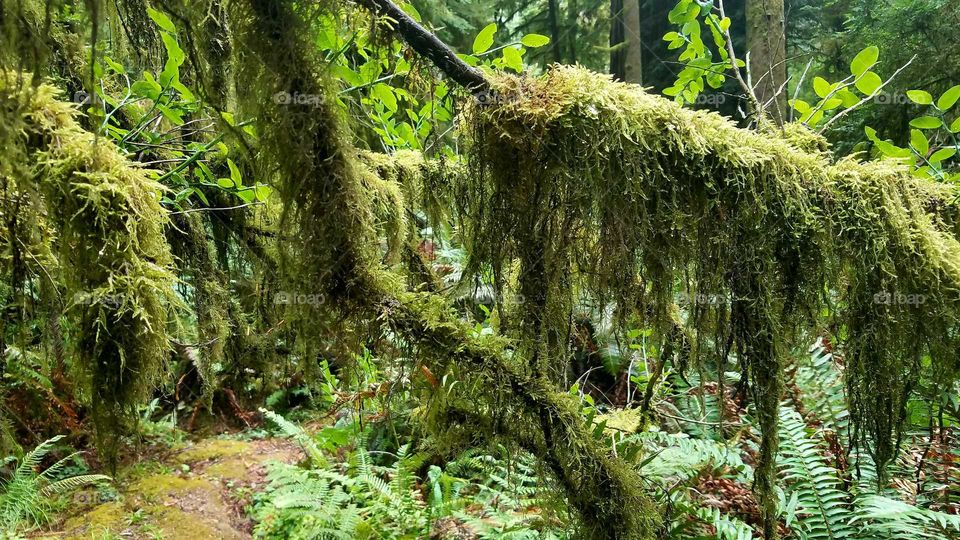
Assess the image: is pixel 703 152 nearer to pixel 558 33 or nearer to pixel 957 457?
pixel 957 457

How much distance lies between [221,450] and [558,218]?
5.08 metres

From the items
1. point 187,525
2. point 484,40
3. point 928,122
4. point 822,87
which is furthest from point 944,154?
point 187,525

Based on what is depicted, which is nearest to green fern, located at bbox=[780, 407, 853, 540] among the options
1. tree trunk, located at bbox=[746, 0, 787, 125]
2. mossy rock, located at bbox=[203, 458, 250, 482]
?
tree trunk, located at bbox=[746, 0, 787, 125]

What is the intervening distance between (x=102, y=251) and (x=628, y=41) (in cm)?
783

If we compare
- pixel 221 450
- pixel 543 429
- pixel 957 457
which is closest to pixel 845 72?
pixel 957 457

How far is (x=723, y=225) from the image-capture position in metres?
1.65

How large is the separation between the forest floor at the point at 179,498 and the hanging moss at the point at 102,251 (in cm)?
290

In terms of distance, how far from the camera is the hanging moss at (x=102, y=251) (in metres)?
1.36

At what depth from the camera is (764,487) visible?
6.05 feet

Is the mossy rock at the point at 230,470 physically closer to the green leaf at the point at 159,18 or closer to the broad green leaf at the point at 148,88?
the broad green leaf at the point at 148,88

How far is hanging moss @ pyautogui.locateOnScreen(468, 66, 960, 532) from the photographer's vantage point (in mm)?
1550

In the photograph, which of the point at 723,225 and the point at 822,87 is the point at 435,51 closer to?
the point at 723,225

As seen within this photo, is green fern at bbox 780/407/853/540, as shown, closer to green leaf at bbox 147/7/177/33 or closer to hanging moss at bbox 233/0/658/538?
hanging moss at bbox 233/0/658/538

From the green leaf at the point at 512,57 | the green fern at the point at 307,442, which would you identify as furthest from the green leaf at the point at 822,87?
the green fern at the point at 307,442
